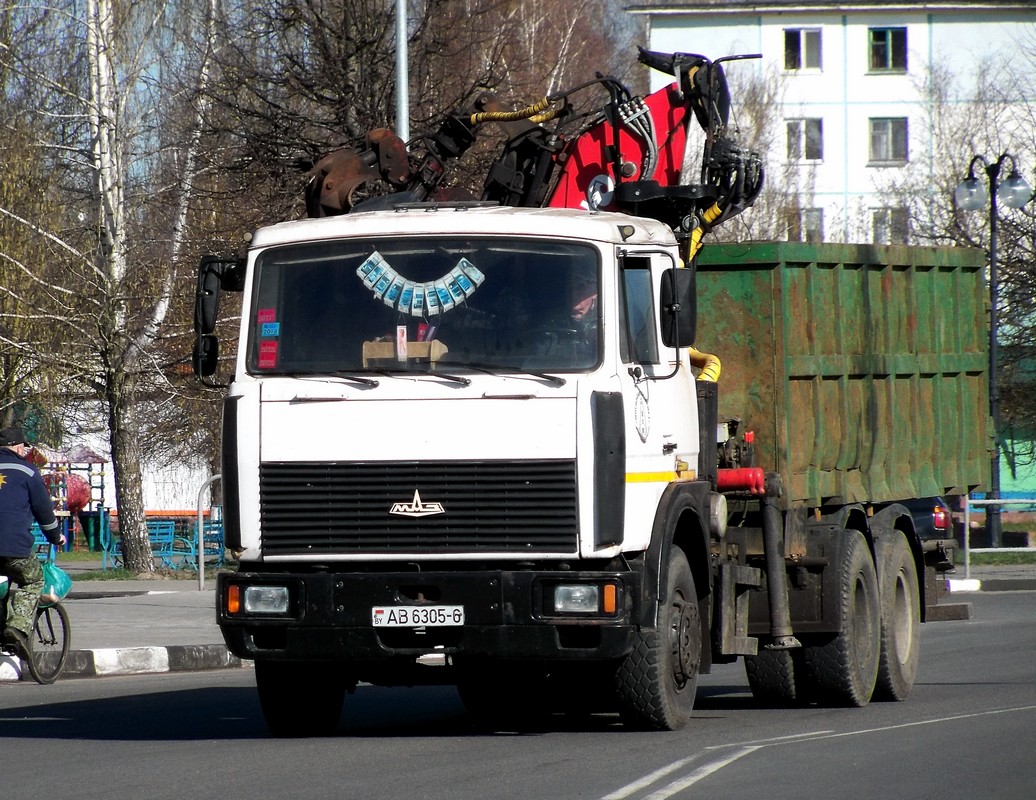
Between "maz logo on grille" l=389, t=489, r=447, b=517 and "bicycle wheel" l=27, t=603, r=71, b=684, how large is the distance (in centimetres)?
572

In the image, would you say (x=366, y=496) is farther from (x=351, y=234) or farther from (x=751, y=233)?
(x=751, y=233)

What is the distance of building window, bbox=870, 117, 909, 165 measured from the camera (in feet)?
206

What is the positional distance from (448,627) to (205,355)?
2.07 m

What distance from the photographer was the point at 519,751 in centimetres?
858

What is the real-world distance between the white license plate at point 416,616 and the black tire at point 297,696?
2.84 feet

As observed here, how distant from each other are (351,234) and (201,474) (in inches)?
1571

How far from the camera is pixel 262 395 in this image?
8.59 metres

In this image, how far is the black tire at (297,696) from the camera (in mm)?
9289

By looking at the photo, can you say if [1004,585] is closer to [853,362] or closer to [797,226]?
[853,362]

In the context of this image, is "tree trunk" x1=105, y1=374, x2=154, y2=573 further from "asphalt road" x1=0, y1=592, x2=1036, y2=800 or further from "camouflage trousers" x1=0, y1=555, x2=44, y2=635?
"asphalt road" x1=0, y1=592, x2=1036, y2=800

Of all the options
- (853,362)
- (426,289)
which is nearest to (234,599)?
(426,289)

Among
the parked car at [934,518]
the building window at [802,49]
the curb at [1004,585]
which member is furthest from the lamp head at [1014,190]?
the building window at [802,49]

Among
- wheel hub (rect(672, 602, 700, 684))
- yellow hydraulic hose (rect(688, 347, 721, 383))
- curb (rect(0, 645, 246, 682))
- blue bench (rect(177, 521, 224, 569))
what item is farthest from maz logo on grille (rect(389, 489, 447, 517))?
blue bench (rect(177, 521, 224, 569))

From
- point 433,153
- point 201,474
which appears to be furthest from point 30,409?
point 433,153
